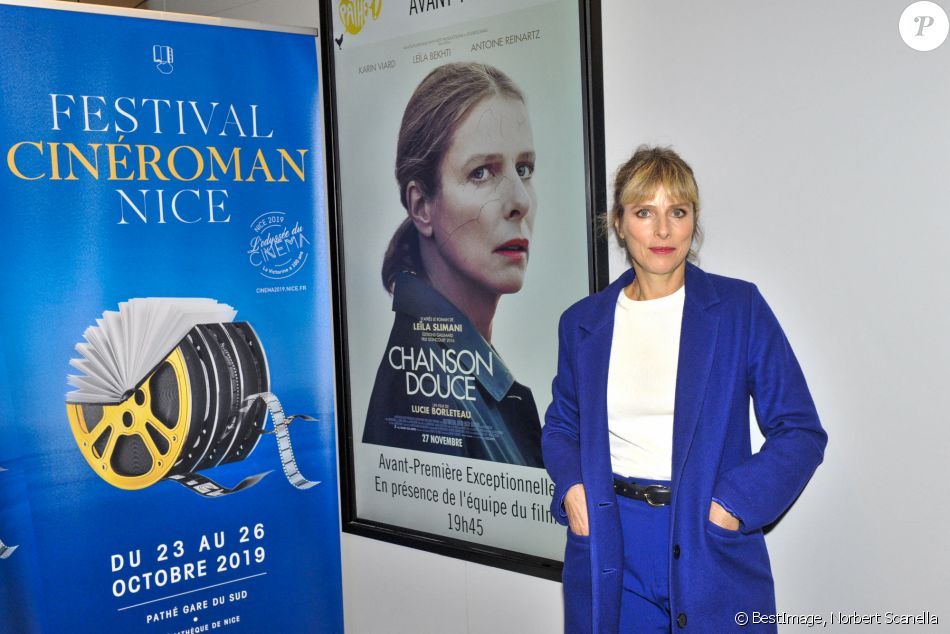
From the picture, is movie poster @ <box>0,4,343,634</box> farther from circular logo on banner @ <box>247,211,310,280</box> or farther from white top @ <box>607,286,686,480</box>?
white top @ <box>607,286,686,480</box>

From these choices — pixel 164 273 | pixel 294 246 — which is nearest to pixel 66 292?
pixel 164 273

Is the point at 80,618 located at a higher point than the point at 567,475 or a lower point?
lower

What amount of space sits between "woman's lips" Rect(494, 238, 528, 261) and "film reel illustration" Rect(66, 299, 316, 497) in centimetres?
82

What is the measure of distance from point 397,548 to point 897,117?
2.15 m

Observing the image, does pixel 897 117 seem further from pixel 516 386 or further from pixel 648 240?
pixel 516 386

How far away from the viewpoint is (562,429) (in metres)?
2.17

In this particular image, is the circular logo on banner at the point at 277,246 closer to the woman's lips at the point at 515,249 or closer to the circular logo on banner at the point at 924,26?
the woman's lips at the point at 515,249

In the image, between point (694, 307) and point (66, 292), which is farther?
point (66, 292)

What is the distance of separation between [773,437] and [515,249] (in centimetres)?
114

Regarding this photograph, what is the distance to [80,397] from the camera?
2.64 metres

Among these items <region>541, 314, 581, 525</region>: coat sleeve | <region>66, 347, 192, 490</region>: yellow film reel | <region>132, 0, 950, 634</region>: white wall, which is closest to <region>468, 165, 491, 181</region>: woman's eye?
<region>132, 0, 950, 634</region>: white wall

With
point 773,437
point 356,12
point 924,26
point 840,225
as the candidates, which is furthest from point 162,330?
point 924,26

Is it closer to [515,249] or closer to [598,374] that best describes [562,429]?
[598,374]

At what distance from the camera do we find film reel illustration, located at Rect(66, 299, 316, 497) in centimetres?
267
